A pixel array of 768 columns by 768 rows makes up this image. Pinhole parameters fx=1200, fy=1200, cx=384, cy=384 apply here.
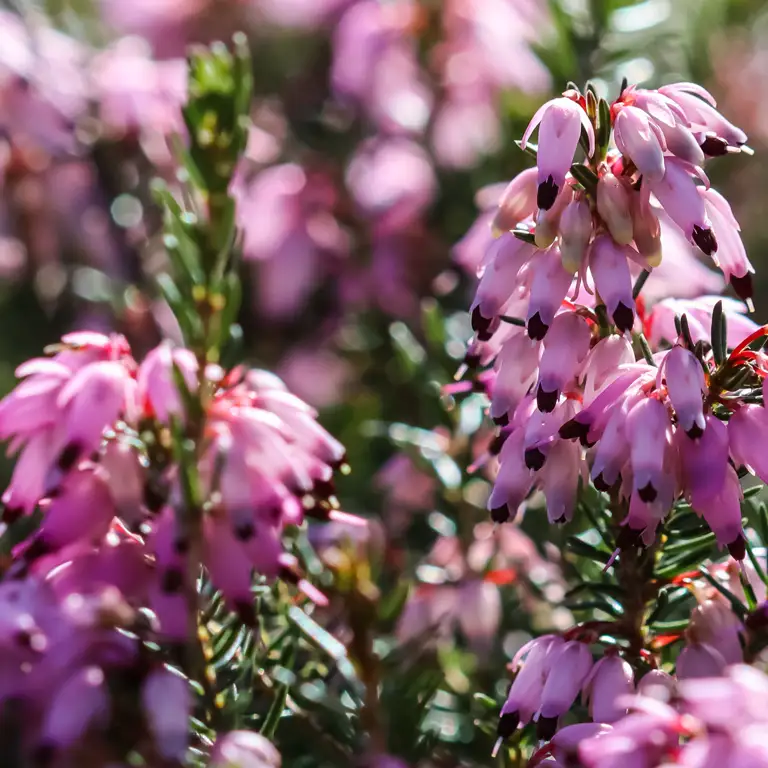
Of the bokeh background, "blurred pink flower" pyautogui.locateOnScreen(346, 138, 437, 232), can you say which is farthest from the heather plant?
"blurred pink flower" pyautogui.locateOnScreen(346, 138, 437, 232)

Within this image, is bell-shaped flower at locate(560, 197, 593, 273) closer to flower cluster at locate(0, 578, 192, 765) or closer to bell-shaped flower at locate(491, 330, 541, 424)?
bell-shaped flower at locate(491, 330, 541, 424)

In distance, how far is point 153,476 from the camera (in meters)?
0.99

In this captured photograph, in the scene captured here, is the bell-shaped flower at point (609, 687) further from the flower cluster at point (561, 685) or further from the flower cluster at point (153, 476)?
the flower cluster at point (153, 476)

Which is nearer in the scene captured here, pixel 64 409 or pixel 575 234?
pixel 575 234

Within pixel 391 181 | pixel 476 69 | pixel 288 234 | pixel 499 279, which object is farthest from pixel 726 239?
pixel 476 69

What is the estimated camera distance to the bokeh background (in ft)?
6.14

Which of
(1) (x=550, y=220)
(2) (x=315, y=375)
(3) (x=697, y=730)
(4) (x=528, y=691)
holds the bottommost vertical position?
(2) (x=315, y=375)

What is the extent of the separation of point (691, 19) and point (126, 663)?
191cm

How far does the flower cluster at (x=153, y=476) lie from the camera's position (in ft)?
3.06

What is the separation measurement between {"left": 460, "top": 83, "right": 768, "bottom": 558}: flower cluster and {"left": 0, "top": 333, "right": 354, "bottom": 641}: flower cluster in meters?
0.18

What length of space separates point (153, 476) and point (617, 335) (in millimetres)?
392

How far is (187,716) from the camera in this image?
2.83ft

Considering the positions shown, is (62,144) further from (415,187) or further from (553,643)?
(553,643)

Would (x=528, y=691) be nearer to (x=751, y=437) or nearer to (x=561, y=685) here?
(x=561, y=685)
